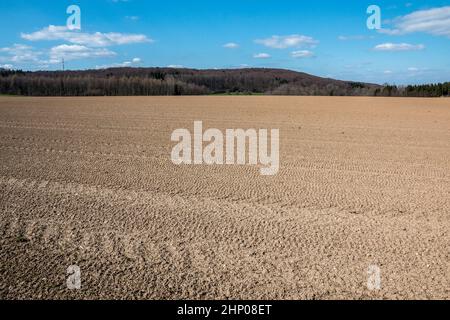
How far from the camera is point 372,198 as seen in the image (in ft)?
24.5

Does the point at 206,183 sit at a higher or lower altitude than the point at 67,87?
lower

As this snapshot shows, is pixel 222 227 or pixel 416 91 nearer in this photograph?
pixel 222 227

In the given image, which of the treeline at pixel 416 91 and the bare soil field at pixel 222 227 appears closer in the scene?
the bare soil field at pixel 222 227

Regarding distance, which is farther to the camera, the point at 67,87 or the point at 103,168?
the point at 67,87

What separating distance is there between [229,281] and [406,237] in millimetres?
2921

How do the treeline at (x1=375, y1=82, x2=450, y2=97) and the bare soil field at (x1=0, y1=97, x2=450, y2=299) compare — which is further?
the treeline at (x1=375, y1=82, x2=450, y2=97)

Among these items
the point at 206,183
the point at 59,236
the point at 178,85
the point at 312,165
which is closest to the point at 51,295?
the point at 59,236

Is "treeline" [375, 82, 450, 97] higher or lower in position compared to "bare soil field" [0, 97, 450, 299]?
higher

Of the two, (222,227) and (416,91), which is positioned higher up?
(416,91)

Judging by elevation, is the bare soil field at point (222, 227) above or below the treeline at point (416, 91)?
below

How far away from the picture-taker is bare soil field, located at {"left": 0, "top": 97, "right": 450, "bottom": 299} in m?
4.43

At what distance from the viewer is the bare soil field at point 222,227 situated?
4.43 m

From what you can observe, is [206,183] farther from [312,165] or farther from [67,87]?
[67,87]

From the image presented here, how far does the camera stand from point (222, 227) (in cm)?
602
